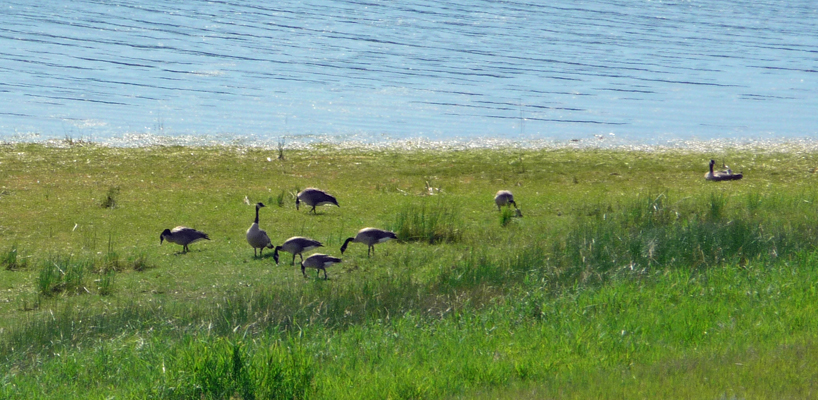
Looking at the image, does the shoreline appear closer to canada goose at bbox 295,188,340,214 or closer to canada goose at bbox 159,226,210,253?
canada goose at bbox 295,188,340,214

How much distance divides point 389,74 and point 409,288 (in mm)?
24991

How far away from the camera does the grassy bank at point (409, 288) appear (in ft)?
22.0

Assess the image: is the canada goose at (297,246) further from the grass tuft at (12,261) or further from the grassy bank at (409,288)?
the grass tuft at (12,261)

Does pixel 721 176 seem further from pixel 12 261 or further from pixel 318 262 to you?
pixel 12 261

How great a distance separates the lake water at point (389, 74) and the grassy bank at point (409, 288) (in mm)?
6381

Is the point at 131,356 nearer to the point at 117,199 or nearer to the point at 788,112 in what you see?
the point at 117,199

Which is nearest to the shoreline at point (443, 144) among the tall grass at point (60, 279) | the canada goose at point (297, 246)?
the canada goose at point (297, 246)

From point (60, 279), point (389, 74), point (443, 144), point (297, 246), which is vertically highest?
point (389, 74)

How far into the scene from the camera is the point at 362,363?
720cm

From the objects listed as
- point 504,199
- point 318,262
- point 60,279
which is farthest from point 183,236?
point 504,199

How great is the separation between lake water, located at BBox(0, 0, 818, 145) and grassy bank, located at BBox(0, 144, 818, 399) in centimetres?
638

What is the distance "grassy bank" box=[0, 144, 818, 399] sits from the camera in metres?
6.71

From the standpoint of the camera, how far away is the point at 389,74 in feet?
112

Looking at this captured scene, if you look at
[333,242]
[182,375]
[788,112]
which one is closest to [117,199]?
[333,242]
